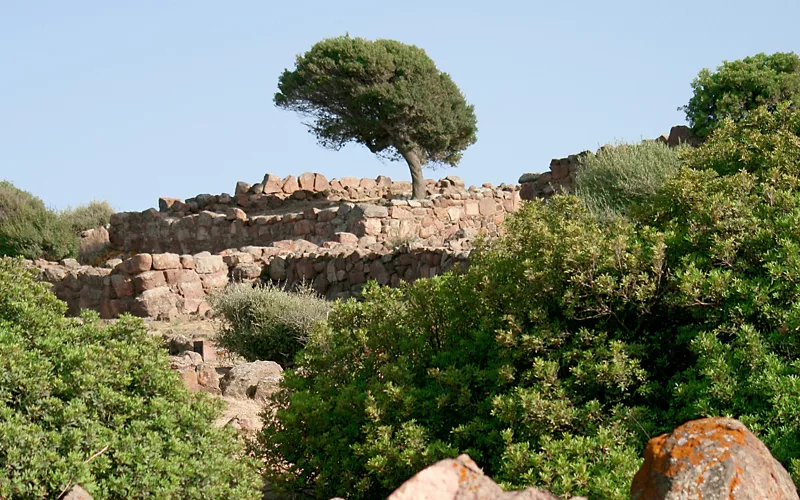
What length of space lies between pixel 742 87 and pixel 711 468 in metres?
19.4

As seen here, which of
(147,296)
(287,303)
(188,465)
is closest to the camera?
(188,465)

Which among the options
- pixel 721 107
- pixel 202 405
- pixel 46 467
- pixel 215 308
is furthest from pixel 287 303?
pixel 721 107

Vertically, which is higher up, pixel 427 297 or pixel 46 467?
pixel 427 297

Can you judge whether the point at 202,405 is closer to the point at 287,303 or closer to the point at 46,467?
the point at 46,467

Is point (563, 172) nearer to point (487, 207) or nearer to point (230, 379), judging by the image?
point (487, 207)

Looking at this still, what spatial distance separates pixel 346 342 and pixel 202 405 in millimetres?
1452

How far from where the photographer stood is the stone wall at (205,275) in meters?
16.6

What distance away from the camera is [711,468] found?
10.6ft

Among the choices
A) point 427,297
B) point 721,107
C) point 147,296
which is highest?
point 721,107

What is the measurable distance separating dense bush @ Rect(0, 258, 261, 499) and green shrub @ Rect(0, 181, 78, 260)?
82.7 ft

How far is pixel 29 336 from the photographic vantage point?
253 inches

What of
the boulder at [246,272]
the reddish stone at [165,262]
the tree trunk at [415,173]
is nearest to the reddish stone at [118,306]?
the reddish stone at [165,262]

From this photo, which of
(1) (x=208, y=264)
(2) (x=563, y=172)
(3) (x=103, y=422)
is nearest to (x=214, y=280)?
(1) (x=208, y=264)

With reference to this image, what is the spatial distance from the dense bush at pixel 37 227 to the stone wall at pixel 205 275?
10859 millimetres
